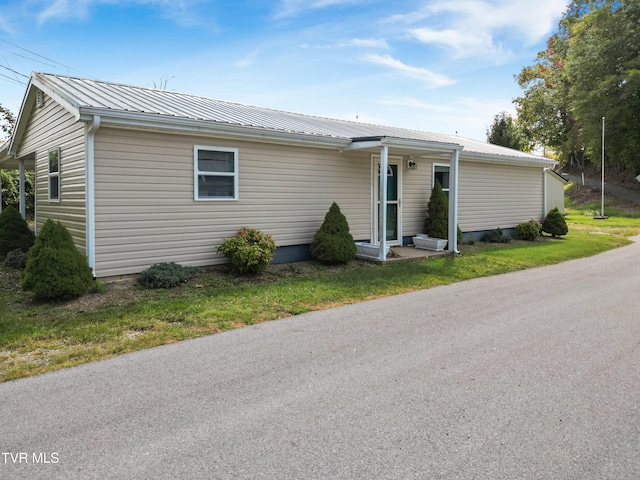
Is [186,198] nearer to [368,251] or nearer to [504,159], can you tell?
[368,251]

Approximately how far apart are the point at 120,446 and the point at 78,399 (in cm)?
90

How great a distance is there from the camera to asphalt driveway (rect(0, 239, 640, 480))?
250 centimetres

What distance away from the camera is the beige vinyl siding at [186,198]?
7.39 metres

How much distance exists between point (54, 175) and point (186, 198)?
3260 mm

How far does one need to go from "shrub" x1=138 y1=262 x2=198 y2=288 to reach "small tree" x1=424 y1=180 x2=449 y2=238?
6.96 m

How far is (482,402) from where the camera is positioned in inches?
129

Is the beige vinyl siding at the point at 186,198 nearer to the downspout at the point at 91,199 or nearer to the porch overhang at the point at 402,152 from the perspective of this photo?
the downspout at the point at 91,199

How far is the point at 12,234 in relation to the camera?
10.4 metres

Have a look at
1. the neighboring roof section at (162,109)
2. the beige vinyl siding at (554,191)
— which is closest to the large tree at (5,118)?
the neighboring roof section at (162,109)

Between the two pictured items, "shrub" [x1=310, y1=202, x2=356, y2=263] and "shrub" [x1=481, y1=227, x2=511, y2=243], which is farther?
"shrub" [x1=481, y1=227, x2=511, y2=243]

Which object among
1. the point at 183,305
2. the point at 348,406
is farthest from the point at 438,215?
the point at 348,406

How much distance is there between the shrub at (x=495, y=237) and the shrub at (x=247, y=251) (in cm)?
866

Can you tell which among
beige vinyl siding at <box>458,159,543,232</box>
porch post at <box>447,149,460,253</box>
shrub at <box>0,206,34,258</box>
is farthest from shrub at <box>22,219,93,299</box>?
beige vinyl siding at <box>458,159,543,232</box>

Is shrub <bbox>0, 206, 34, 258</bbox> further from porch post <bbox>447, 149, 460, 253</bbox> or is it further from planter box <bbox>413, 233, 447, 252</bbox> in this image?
porch post <bbox>447, 149, 460, 253</bbox>
